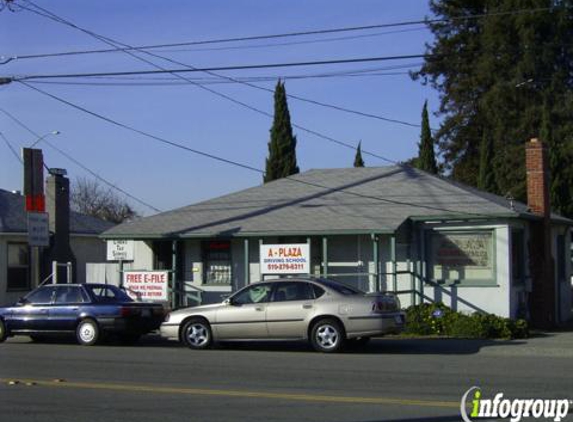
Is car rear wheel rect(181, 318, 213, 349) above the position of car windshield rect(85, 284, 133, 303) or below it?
below

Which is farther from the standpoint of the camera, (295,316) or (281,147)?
(281,147)

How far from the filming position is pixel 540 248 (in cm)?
2541

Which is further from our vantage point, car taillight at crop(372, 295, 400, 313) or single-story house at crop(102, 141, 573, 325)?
single-story house at crop(102, 141, 573, 325)

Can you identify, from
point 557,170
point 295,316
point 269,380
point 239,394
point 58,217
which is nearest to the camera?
point 239,394

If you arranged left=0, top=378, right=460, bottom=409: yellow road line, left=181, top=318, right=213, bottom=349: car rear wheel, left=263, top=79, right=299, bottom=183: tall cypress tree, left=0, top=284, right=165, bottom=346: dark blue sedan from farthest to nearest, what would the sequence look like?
left=263, top=79, right=299, bottom=183: tall cypress tree < left=0, top=284, right=165, bottom=346: dark blue sedan < left=181, top=318, right=213, bottom=349: car rear wheel < left=0, top=378, right=460, bottom=409: yellow road line

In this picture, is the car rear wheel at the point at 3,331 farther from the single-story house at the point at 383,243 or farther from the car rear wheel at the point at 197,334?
the single-story house at the point at 383,243

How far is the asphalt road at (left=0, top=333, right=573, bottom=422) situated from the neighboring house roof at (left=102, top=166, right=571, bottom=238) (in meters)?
4.75

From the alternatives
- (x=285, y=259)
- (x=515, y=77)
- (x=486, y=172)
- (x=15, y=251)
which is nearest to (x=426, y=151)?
(x=486, y=172)

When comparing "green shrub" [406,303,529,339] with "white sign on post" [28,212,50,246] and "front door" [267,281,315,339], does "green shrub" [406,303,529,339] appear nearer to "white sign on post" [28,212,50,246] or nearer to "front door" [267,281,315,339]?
"front door" [267,281,315,339]

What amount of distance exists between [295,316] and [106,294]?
211 inches

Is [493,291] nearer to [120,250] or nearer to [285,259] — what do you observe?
[285,259]

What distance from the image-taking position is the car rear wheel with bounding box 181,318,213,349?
1800cm

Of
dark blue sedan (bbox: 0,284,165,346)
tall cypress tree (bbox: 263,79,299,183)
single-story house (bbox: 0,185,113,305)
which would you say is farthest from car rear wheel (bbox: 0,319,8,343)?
tall cypress tree (bbox: 263,79,299,183)

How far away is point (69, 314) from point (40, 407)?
8973 mm
